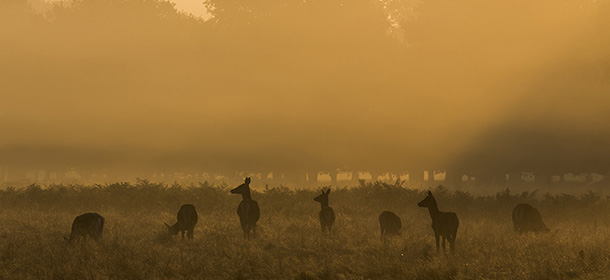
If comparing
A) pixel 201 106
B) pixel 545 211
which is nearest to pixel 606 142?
pixel 545 211

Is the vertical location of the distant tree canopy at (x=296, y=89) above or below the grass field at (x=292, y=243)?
above

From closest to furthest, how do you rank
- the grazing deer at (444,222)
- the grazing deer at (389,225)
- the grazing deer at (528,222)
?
the grazing deer at (444,222) < the grazing deer at (389,225) < the grazing deer at (528,222)

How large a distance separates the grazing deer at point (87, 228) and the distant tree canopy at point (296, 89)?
33015mm

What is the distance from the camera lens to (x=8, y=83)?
6544 cm

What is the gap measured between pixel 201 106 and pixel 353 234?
136 feet

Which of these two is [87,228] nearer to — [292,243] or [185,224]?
[185,224]

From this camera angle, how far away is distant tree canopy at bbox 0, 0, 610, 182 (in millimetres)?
49000

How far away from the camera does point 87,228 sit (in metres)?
19.4

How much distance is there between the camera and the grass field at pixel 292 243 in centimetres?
1505

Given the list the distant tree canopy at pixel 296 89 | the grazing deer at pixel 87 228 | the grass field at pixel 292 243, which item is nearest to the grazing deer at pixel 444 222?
the grass field at pixel 292 243

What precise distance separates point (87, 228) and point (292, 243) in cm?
615

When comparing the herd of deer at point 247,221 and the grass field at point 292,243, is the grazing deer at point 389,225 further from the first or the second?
the grass field at point 292,243

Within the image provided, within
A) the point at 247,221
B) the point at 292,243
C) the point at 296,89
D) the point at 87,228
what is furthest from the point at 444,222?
the point at 296,89

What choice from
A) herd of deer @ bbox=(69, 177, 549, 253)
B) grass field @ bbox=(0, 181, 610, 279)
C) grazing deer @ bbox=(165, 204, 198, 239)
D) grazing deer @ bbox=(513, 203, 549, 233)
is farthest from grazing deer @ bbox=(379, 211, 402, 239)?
grazing deer @ bbox=(165, 204, 198, 239)
